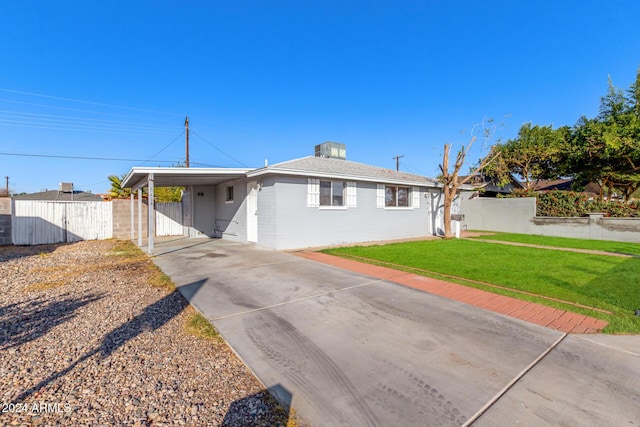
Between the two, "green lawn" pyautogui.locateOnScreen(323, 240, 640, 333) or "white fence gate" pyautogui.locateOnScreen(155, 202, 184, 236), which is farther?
"white fence gate" pyautogui.locateOnScreen(155, 202, 184, 236)

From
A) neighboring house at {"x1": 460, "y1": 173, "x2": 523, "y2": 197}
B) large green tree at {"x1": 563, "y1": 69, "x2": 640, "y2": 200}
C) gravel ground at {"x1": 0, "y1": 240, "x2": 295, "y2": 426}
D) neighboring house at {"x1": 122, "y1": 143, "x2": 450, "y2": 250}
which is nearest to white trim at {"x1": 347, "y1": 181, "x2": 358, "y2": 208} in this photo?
neighboring house at {"x1": 122, "y1": 143, "x2": 450, "y2": 250}

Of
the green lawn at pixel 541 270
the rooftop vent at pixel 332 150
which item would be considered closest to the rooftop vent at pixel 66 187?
the rooftop vent at pixel 332 150

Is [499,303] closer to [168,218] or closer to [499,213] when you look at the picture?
[499,213]

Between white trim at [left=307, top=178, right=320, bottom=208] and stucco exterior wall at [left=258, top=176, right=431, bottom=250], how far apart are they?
0.12 metres

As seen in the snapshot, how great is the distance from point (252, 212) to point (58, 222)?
829cm

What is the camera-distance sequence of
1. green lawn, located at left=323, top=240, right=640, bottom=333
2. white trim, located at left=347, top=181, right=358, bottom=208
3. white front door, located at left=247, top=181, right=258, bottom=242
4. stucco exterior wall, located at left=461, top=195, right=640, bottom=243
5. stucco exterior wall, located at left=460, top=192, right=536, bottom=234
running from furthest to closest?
stucco exterior wall, located at left=460, top=192, right=536, bottom=234
stucco exterior wall, located at left=461, top=195, right=640, bottom=243
white trim, located at left=347, top=181, right=358, bottom=208
white front door, located at left=247, top=181, right=258, bottom=242
green lawn, located at left=323, top=240, right=640, bottom=333

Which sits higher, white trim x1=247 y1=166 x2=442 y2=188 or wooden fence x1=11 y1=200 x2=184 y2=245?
white trim x1=247 y1=166 x2=442 y2=188

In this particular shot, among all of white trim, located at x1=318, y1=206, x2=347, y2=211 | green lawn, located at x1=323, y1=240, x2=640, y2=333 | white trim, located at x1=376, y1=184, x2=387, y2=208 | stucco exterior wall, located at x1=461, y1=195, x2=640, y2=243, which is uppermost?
white trim, located at x1=376, y1=184, x2=387, y2=208

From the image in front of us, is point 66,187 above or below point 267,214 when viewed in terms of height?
above

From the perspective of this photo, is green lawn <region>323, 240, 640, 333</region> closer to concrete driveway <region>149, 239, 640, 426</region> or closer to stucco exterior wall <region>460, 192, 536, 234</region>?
concrete driveway <region>149, 239, 640, 426</region>

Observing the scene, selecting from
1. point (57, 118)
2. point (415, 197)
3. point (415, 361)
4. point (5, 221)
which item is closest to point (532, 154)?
point (415, 197)

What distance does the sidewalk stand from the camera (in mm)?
3770

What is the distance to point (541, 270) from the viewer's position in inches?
270

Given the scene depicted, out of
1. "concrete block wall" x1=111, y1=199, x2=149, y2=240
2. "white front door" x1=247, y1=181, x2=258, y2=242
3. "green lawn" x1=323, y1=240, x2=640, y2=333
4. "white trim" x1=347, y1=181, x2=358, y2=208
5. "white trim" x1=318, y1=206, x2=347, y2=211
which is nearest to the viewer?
"green lawn" x1=323, y1=240, x2=640, y2=333
